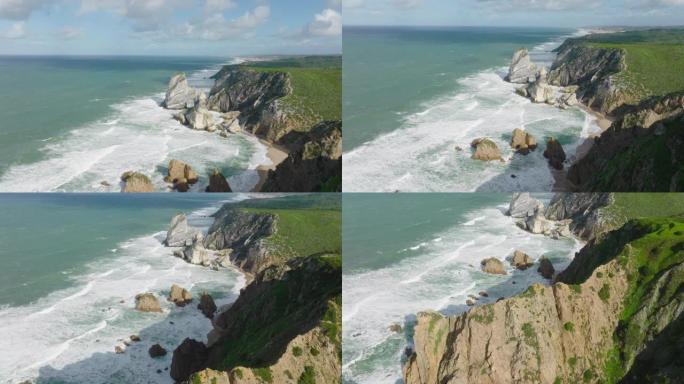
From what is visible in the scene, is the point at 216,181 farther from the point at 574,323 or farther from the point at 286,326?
the point at 574,323

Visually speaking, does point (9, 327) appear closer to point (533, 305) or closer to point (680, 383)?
point (533, 305)

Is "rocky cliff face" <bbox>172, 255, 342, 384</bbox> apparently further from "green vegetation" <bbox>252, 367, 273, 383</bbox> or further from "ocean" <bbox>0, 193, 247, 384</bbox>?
"ocean" <bbox>0, 193, 247, 384</bbox>

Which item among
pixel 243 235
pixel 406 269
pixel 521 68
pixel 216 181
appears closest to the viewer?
pixel 216 181

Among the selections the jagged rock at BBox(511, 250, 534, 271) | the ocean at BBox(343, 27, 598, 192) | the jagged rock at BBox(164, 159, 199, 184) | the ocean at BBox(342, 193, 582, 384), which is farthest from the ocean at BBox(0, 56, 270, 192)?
the jagged rock at BBox(511, 250, 534, 271)

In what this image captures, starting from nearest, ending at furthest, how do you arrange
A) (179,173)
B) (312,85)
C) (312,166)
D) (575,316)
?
(179,173) → (312,166) → (312,85) → (575,316)

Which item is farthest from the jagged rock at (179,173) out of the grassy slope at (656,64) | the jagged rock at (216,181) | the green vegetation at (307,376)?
the grassy slope at (656,64)

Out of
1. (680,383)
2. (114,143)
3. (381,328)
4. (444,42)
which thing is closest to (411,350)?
(381,328)

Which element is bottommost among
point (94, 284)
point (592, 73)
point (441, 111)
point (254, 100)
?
point (94, 284)

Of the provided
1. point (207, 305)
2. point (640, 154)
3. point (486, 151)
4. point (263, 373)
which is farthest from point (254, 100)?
point (640, 154)

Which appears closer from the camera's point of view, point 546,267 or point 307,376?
point 307,376
